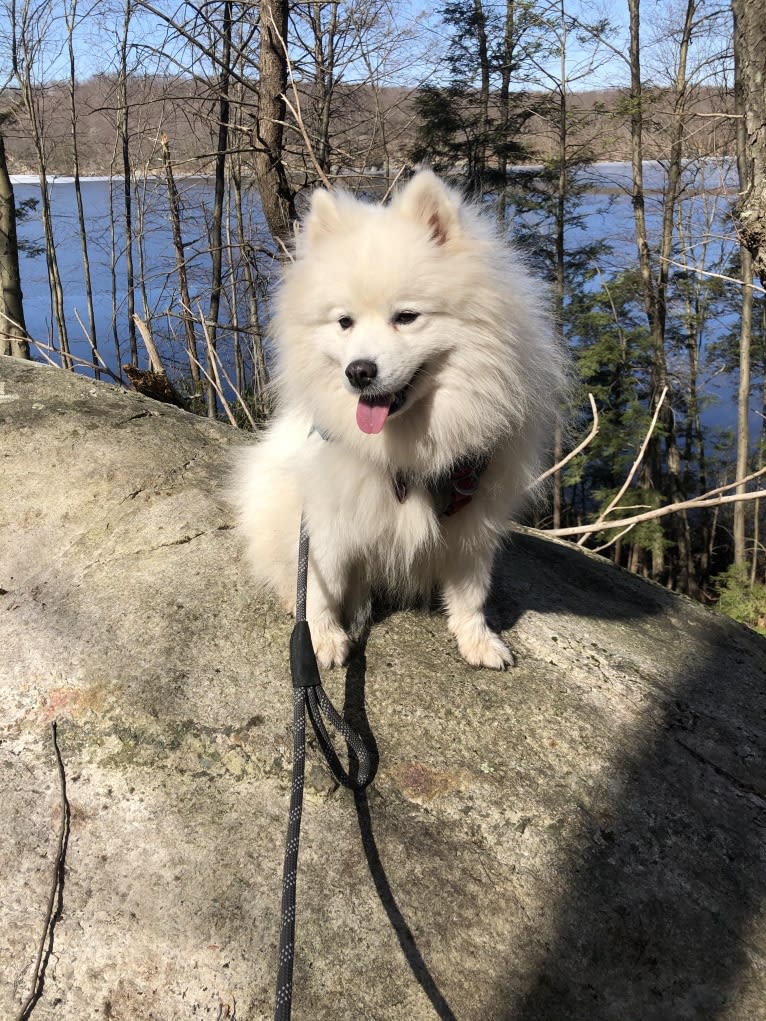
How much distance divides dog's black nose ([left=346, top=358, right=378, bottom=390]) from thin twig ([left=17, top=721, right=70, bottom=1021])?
1.50 meters

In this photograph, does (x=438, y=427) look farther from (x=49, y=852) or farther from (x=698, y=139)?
(x=698, y=139)

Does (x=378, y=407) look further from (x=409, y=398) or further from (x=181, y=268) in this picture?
(x=181, y=268)

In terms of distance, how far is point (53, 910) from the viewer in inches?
65.0

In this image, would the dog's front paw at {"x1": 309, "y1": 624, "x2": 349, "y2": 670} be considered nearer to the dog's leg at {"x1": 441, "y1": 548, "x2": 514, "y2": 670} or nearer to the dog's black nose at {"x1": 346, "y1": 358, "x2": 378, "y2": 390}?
the dog's leg at {"x1": 441, "y1": 548, "x2": 514, "y2": 670}

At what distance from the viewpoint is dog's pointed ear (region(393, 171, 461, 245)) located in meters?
2.23

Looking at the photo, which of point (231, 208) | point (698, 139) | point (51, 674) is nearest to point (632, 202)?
point (698, 139)

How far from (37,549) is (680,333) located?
66.7 ft

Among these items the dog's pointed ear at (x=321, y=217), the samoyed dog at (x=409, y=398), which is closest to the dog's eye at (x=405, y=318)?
the samoyed dog at (x=409, y=398)

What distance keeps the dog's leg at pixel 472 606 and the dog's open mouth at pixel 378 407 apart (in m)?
0.66

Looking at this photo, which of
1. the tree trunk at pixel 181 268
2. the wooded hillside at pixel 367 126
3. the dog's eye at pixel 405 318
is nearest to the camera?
the dog's eye at pixel 405 318

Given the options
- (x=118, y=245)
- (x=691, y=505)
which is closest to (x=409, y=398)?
(x=691, y=505)

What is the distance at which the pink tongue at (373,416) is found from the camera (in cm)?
216

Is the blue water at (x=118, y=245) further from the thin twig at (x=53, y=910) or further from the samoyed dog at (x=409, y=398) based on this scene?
the thin twig at (x=53, y=910)

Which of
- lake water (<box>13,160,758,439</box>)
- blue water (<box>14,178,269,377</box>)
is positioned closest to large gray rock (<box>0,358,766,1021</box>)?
lake water (<box>13,160,758,439</box>)
